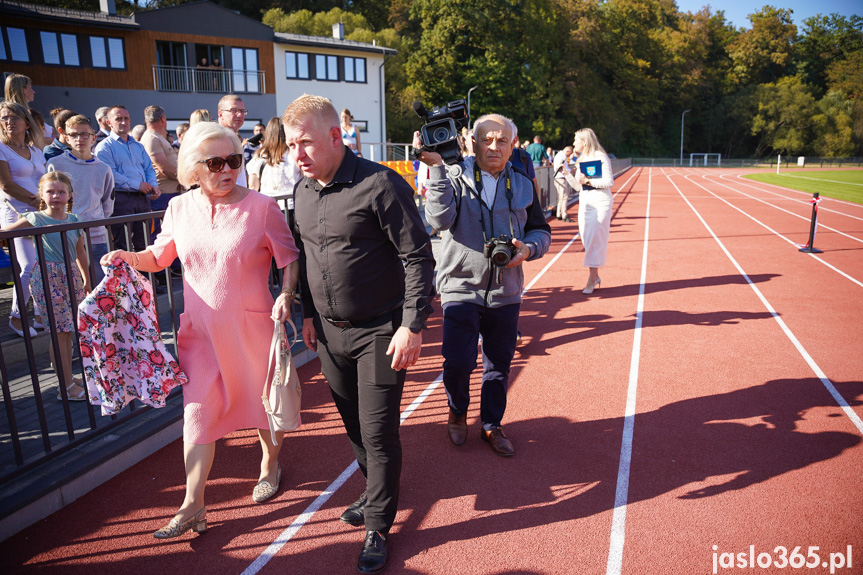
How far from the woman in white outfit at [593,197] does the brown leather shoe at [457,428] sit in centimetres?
483

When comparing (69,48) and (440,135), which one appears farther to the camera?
(69,48)

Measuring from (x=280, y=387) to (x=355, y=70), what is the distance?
3679cm

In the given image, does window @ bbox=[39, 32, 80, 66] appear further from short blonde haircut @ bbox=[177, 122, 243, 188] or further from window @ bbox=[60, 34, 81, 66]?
short blonde haircut @ bbox=[177, 122, 243, 188]

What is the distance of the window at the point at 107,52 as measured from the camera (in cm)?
2830

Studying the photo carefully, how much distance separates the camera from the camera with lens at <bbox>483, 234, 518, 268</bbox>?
3617 millimetres

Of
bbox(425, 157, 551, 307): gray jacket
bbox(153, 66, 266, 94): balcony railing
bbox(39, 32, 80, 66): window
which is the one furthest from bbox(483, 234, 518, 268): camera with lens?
bbox(153, 66, 266, 94): balcony railing

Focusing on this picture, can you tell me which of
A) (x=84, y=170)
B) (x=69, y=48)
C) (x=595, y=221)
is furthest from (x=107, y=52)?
(x=595, y=221)

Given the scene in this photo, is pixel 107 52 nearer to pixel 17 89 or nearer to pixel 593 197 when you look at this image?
pixel 17 89

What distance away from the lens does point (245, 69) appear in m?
32.9

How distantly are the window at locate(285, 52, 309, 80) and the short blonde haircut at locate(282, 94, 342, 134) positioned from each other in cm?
3452

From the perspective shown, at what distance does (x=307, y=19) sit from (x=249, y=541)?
153ft

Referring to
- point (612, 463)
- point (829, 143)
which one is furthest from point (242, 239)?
point (829, 143)

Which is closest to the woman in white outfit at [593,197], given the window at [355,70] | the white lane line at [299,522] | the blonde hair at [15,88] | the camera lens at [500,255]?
the white lane line at [299,522]

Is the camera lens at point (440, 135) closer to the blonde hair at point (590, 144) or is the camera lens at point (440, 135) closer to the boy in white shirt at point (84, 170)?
the boy in white shirt at point (84, 170)
